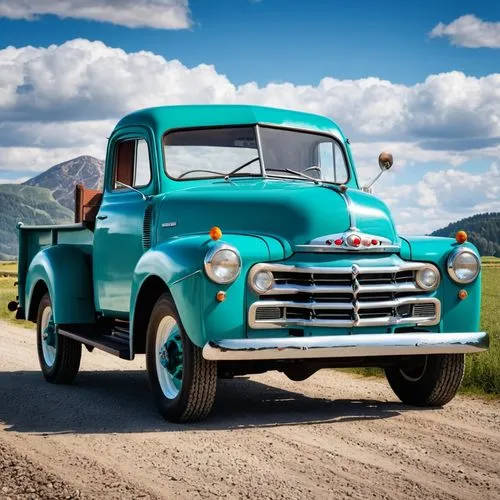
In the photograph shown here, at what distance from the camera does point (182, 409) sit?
6.55 metres

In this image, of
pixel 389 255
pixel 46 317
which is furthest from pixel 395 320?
pixel 46 317

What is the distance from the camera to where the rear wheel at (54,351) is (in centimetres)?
920

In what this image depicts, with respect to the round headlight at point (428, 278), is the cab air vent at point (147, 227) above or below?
above

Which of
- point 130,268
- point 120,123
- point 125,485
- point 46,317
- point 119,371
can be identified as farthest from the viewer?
point 119,371

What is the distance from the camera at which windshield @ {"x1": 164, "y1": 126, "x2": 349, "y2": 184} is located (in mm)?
7812

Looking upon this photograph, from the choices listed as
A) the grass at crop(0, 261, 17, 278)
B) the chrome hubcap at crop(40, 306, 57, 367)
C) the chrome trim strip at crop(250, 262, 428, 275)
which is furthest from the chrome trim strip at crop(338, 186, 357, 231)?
the grass at crop(0, 261, 17, 278)

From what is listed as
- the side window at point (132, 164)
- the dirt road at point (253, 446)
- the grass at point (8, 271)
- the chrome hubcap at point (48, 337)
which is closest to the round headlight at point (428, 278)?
the dirt road at point (253, 446)

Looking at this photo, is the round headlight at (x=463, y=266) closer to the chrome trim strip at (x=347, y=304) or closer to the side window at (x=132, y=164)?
the chrome trim strip at (x=347, y=304)

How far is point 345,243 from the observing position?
660 centimetres

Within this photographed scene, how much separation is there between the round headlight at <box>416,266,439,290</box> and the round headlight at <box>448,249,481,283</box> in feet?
0.44

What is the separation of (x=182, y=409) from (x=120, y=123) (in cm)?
314

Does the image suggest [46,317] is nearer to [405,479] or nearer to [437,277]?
[437,277]

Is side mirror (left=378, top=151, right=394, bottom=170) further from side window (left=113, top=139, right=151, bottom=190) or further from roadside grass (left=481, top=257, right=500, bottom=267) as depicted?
roadside grass (left=481, top=257, right=500, bottom=267)

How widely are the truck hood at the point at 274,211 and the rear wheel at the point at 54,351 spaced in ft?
7.70
